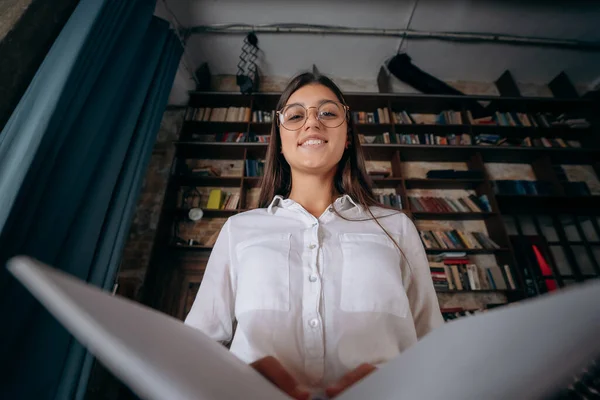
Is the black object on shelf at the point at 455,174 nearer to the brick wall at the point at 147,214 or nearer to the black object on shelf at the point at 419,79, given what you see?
the black object on shelf at the point at 419,79

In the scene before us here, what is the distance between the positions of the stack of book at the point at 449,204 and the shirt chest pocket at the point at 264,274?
2.62m

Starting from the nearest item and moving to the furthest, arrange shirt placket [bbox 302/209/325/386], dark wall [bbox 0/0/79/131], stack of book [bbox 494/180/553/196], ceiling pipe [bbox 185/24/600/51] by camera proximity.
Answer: shirt placket [bbox 302/209/325/386] → dark wall [bbox 0/0/79/131] → stack of book [bbox 494/180/553/196] → ceiling pipe [bbox 185/24/600/51]

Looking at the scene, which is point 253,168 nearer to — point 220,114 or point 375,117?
point 220,114

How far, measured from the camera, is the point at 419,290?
3.05ft

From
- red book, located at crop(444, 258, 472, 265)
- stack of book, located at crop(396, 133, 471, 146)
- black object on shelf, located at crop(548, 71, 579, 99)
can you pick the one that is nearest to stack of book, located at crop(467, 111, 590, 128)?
stack of book, located at crop(396, 133, 471, 146)

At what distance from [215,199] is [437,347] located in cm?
310

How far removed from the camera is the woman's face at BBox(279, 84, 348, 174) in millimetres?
1115

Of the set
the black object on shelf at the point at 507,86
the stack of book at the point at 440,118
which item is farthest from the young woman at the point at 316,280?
the black object on shelf at the point at 507,86

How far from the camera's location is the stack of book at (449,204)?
10.2 feet

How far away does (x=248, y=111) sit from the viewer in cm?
351

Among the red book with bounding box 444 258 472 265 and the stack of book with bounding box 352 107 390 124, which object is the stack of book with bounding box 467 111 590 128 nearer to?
the stack of book with bounding box 352 107 390 124

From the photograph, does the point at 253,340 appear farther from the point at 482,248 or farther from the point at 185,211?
the point at 482,248

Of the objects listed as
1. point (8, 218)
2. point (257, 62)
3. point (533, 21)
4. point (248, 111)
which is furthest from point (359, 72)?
point (8, 218)

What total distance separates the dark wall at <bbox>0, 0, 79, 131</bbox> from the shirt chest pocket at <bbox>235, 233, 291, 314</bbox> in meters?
1.39
